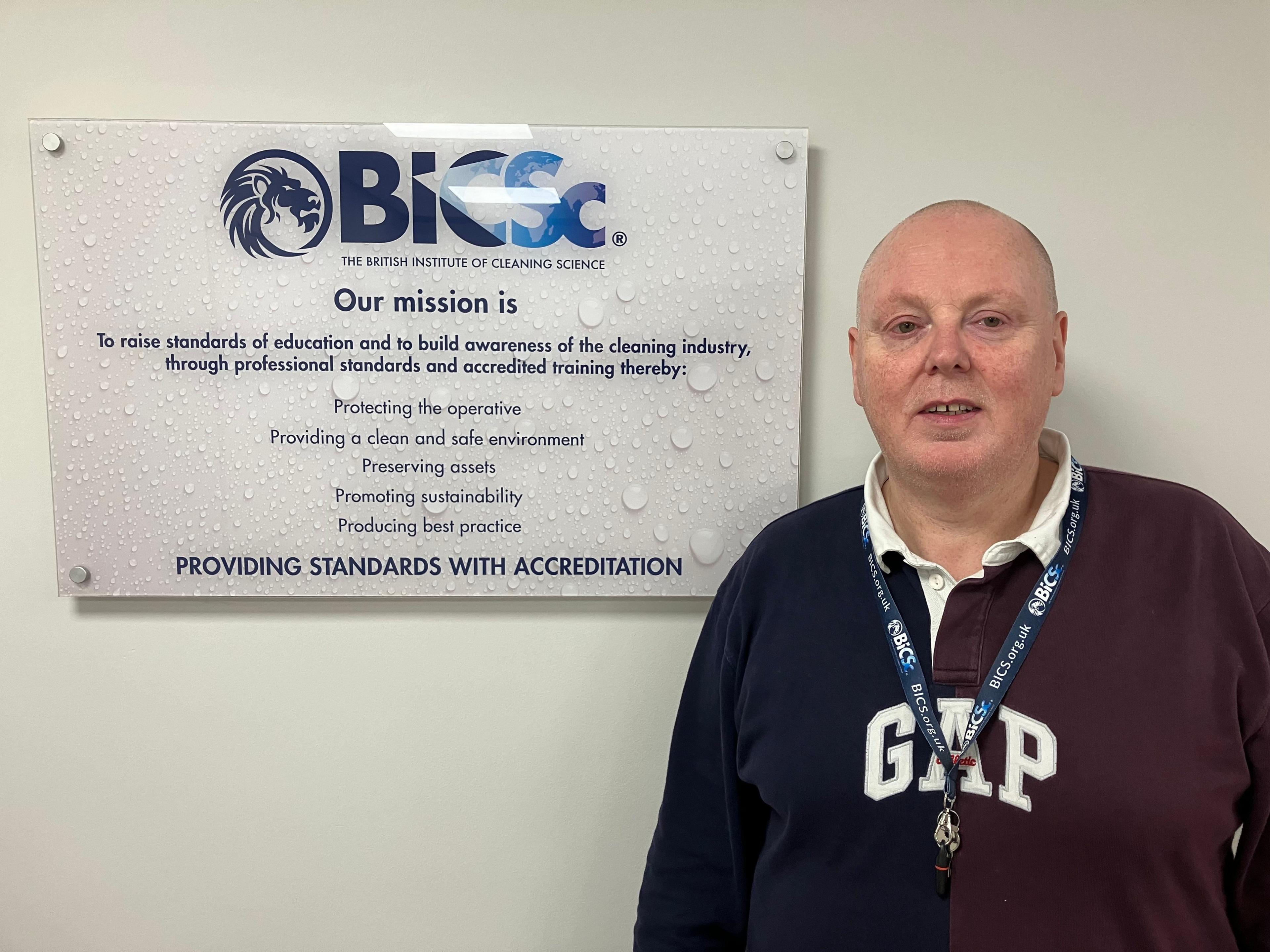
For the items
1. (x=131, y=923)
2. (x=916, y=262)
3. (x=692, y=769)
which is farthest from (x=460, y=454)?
(x=131, y=923)

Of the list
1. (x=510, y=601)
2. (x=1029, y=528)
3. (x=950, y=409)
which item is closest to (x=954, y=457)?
(x=950, y=409)

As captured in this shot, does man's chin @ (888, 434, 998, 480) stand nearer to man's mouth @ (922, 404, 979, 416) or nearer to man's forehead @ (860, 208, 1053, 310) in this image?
Answer: man's mouth @ (922, 404, 979, 416)

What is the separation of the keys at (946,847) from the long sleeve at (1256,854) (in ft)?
1.10

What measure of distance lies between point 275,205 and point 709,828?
3.55 ft

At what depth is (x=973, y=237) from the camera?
0.91 metres

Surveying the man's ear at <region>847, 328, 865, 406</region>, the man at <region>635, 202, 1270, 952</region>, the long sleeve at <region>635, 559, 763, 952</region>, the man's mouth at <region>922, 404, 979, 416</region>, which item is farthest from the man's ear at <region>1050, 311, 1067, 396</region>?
the long sleeve at <region>635, 559, 763, 952</region>

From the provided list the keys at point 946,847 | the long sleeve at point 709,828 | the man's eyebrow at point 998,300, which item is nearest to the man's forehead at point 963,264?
the man's eyebrow at point 998,300

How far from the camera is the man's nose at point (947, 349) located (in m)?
0.88

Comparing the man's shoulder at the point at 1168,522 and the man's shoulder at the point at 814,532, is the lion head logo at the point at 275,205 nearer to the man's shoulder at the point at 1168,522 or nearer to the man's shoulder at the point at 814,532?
the man's shoulder at the point at 814,532

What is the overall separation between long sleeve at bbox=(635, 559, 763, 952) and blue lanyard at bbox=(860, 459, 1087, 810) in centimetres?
20

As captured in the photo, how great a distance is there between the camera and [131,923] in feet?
4.09

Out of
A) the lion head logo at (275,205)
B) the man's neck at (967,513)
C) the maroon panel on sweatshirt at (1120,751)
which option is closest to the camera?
the maroon panel on sweatshirt at (1120,751)

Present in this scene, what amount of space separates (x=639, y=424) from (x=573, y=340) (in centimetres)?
16

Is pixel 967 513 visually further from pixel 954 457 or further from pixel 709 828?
pixel 709 828
